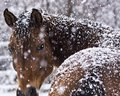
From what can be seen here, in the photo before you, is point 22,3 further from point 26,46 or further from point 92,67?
point 92,67

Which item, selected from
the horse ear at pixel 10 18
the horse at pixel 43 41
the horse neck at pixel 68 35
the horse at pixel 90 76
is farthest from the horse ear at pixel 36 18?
the horse at pixel 90 76

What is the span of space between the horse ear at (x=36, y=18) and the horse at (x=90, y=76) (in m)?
1.00

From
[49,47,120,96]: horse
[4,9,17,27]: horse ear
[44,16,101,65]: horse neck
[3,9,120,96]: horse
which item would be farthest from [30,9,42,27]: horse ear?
A: [49,47,120,96]: horse

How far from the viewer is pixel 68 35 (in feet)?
9.86

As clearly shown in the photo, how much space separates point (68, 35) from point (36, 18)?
45cm

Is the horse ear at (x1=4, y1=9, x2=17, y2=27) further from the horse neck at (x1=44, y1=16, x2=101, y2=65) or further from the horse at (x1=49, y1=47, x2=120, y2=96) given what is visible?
the horse at (x1=49, y1=47, x2=120, y2=96)

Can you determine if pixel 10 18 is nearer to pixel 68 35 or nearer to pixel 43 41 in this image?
pixel 43 41

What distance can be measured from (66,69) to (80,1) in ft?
25.2

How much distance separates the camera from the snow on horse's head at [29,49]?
2598 mm

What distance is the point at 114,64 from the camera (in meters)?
1.88

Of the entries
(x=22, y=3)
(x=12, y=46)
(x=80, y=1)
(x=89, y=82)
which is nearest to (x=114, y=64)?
(x=89, y=82)

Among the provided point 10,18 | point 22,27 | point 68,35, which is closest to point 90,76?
point 22,27

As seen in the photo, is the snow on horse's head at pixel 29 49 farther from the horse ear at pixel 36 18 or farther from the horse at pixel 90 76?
the horse at pixel 90 76

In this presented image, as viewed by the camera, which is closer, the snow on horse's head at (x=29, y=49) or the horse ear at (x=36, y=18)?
the snow on horse's head at (x=29, y=49)
